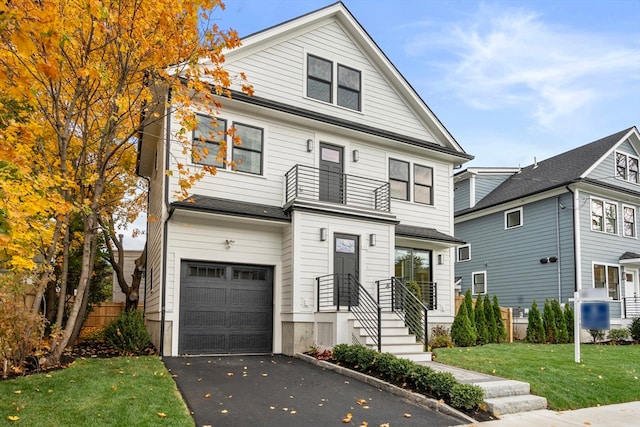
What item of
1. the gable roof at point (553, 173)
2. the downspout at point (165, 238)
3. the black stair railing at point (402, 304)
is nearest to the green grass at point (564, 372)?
the black stair railing at point (402, 304)

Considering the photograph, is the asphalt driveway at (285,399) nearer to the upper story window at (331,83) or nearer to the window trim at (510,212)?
the upper story window at (331,83)

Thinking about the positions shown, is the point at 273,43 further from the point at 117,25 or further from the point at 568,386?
the point at 568,386

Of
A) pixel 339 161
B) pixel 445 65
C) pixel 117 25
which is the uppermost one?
pixel 445 65

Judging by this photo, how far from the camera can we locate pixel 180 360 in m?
10.8

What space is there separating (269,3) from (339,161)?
15.3 feet

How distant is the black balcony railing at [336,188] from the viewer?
533 inches

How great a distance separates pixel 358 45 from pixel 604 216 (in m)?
13.0

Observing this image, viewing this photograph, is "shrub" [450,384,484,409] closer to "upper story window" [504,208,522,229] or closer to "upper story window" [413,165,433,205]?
"upper story window" [413,165,433,205]

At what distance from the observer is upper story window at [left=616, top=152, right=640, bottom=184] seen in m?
22.1

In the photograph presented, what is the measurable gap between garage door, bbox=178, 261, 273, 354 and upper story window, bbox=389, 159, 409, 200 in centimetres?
496

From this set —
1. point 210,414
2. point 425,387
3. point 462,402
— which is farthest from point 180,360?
point 462,402

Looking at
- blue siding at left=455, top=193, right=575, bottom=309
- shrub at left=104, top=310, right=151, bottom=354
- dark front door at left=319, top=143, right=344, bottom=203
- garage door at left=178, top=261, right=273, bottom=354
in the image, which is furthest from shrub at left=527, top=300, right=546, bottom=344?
shrub at left=104, top=310, right=151, bottom=354

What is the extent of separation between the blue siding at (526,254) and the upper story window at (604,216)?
1336 millimetres

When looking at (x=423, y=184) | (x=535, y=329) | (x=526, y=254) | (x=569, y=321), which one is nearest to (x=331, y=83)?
(x=423, y=184)
